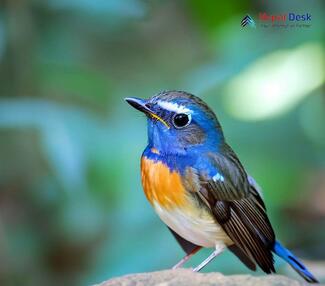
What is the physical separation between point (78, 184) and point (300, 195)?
1419mm

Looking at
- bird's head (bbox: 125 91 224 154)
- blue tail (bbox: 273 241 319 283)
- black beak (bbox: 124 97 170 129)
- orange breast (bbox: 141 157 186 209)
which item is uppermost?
black beak (bbox: 124 97 170 129)

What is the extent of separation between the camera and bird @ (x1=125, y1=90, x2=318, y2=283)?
3.21m

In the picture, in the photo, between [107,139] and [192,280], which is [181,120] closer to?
[192,280]

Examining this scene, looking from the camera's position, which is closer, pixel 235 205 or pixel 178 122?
pixel 178 122

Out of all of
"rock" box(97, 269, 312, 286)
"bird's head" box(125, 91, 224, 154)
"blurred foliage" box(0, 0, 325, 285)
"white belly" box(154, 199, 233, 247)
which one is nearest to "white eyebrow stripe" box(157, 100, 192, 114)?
"bird's head" box(125, 91, 224, 154)

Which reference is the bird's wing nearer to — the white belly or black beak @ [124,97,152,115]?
the white belly

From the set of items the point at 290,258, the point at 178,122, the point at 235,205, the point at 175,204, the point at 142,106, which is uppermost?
the point at 142,106

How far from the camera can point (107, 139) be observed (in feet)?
16.4

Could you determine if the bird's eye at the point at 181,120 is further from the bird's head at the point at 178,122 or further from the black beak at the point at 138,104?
the black beak at the point at 138,104

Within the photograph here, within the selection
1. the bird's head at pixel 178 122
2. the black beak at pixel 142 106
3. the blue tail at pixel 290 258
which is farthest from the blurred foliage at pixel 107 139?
the black beak at pixel 142 106

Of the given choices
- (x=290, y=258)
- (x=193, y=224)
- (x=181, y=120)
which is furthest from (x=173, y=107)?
(x=290, y=258)

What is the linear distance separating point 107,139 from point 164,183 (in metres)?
1.77

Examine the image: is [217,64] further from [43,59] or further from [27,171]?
[27,171]

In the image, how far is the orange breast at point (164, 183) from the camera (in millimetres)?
3258
